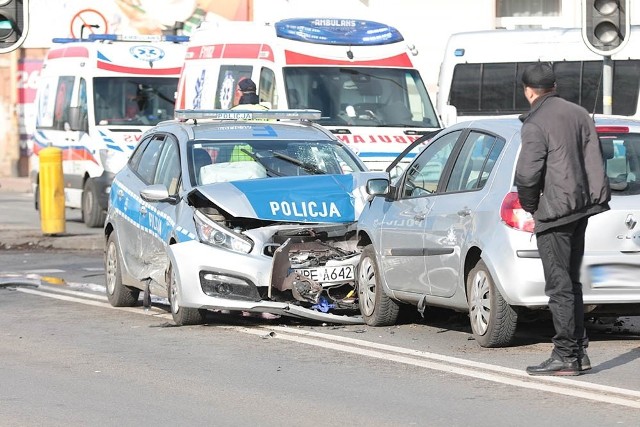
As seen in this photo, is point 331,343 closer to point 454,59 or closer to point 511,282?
point 511,282

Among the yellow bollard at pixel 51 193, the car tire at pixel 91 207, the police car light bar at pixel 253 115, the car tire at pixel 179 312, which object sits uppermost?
the police car light bar at pixel 253 115

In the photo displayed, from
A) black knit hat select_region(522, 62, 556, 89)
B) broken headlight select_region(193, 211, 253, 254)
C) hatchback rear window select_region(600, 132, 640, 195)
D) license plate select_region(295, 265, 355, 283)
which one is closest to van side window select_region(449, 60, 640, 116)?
license plate select_region(295, 265, 355, 283)

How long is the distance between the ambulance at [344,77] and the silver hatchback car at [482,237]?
647cm

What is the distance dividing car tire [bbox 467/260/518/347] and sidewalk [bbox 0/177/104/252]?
10.5m

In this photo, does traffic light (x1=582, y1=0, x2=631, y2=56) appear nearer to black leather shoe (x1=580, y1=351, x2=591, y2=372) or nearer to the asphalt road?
the asphalt road

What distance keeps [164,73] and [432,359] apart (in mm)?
14486

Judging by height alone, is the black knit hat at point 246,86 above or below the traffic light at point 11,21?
below

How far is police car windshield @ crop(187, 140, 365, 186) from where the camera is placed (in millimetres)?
12453

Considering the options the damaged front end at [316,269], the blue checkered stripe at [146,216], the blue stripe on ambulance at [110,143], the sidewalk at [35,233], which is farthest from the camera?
the blue stripe on ambulance at [110,143]

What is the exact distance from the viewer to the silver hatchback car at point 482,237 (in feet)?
31.8

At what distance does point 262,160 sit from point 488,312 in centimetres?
325

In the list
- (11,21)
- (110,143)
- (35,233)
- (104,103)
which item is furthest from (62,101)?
(11,21)

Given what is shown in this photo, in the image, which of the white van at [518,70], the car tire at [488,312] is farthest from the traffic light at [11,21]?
the car tire at [488,312]

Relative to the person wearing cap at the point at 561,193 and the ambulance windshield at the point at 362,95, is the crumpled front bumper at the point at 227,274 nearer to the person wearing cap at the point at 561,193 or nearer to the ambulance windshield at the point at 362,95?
the person wearing cap at the point at 561,193
